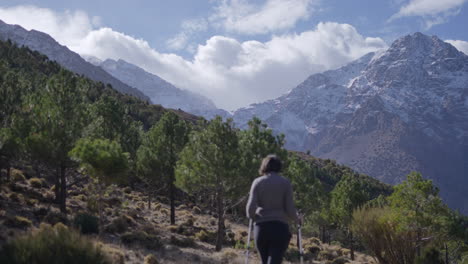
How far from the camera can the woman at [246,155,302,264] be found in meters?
5.84

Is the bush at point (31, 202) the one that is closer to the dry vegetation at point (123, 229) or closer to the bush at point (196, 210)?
the dry vegetation at point (123, 229)

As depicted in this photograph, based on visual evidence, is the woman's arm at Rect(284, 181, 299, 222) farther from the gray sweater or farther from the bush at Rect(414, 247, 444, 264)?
the bush at Rect(414, 247, 444, 264)

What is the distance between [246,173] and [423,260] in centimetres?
963

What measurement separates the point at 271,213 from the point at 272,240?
403 mm

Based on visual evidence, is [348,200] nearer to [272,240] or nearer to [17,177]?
[17,177]

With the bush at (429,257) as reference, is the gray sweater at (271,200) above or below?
above

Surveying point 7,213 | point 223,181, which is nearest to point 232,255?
point 223,181

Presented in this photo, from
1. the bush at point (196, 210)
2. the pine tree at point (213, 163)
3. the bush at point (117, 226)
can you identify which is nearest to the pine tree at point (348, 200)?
the bush at point (196, 210)

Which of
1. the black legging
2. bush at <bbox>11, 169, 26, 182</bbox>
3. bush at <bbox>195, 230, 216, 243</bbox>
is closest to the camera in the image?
the black legging

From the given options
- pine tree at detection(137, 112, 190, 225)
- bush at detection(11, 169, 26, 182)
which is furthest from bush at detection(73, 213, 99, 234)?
bush at detection(11, 169, 26, 182)

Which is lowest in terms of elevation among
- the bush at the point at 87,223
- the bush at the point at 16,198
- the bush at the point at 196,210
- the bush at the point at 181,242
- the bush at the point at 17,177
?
the bush at the point at 196,210

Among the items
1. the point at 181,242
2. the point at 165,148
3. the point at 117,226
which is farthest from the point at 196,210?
the point at 117,226

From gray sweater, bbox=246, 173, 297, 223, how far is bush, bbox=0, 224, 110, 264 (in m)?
3.81

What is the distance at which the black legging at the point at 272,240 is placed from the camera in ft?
18.9
